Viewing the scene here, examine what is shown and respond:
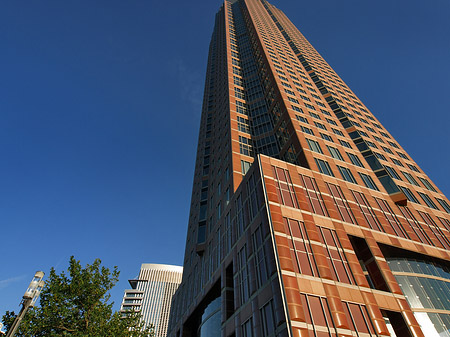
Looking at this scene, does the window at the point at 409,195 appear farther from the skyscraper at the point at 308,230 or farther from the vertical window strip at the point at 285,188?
the vertical window strip at the point at 285,188

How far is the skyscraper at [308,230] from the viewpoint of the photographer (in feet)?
74.0

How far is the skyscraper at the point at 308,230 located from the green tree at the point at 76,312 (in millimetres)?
10829

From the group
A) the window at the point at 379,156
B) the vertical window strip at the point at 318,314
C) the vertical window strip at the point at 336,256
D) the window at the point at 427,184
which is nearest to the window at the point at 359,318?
the vertical window strip at the point at 318,314

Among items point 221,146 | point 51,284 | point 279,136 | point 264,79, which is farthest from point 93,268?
point 264,79

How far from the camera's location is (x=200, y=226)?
46.7 meters

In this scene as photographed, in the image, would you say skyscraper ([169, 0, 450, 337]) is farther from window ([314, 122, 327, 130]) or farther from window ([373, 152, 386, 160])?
window ([314, 122, 327, 130])

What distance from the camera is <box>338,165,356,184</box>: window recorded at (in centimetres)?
3787

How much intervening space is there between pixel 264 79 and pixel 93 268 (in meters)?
52.5

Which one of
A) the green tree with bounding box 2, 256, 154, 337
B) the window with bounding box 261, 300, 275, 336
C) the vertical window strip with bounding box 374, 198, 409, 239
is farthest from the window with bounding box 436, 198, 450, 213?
the green tree with bounding box 2, 256, 154, 337

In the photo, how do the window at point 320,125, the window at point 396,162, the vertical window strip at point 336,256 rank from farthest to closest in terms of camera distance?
the window at point 396,162 → the window at point 320,125 → the vertical window strip at point 336,256

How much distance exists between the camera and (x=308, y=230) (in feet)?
→ 87.9

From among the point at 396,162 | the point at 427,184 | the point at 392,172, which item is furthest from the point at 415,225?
Result: the point at 396,162

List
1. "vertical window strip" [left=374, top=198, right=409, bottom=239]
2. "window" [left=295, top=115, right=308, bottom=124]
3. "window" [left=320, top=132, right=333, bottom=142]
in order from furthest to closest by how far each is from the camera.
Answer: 1. "window" [left=295, top=115, right=308, bottom=124]
2. "window" [left=320, top=132, right=333, bottom=142]
3. "vertical window strip" [left=374, top=198, right=409, bottom=239]

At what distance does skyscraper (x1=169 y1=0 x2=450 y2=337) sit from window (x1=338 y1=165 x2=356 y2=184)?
20cm
